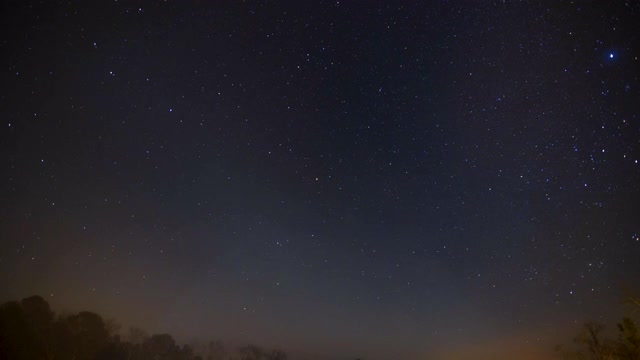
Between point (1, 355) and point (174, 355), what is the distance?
127ft

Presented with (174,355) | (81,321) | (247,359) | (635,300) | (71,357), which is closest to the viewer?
(635,300)

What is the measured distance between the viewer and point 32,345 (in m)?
35.2

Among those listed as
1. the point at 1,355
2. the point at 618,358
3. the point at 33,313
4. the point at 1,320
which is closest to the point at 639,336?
the point at 618,358

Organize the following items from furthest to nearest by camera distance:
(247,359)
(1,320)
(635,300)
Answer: (247,359)
(1,320)
(635,300)

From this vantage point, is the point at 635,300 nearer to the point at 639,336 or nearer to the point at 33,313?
the point at 639,336

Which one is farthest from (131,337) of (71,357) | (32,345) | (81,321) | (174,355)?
(32,345)

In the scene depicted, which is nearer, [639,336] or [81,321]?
[639,336]

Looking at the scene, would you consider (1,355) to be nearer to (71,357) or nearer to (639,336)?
(71,357)

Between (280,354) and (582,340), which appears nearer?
(582,340)

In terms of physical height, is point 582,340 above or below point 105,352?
above

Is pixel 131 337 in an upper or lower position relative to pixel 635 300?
lower

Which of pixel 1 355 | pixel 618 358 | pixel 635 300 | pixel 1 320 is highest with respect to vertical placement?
pixel 635 300

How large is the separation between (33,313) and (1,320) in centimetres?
639

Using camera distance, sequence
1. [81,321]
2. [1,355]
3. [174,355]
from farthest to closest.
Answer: [174,355] < [81,321] < [1,355]
